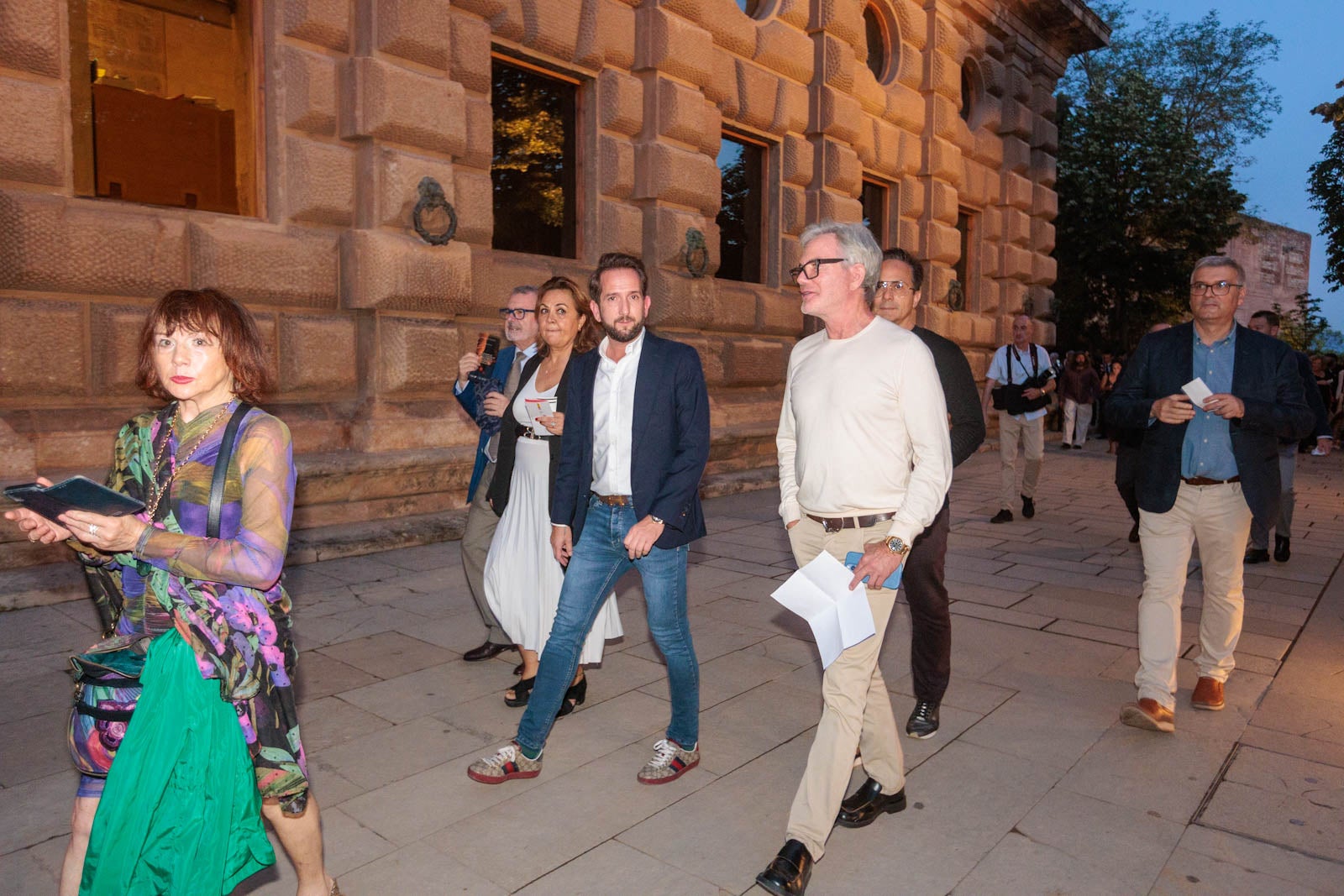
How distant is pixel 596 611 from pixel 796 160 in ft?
32.0

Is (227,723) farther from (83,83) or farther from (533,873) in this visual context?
(83,83)

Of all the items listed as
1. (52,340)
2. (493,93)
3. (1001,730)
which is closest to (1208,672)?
(1001,730)

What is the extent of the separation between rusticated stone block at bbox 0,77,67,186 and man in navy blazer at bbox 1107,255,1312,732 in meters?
6.38

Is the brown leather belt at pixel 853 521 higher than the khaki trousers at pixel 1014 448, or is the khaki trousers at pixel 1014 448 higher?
the brown leather belt at pixel 853 521

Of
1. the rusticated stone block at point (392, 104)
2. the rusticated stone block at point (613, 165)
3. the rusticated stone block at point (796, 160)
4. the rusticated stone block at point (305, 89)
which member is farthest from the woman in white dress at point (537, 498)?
the rusticated stone block at point (796, 160)

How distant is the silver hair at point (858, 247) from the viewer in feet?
10.1

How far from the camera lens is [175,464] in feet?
7.48

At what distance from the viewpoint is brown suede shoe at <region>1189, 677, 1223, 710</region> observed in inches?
176

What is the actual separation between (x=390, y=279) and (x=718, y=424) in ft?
15.0

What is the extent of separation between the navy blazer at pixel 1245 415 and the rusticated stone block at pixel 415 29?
590cm

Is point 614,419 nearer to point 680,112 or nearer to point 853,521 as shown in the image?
point 853,521

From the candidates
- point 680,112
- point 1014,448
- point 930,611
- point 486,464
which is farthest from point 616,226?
point 930,611

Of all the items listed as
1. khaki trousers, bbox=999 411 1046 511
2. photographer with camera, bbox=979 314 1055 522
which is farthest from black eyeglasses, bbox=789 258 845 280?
khaki trousers, bbox=999 411 1046 511

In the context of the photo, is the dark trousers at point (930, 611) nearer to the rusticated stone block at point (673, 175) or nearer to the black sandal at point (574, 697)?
the black sandal at point (574, 697)
